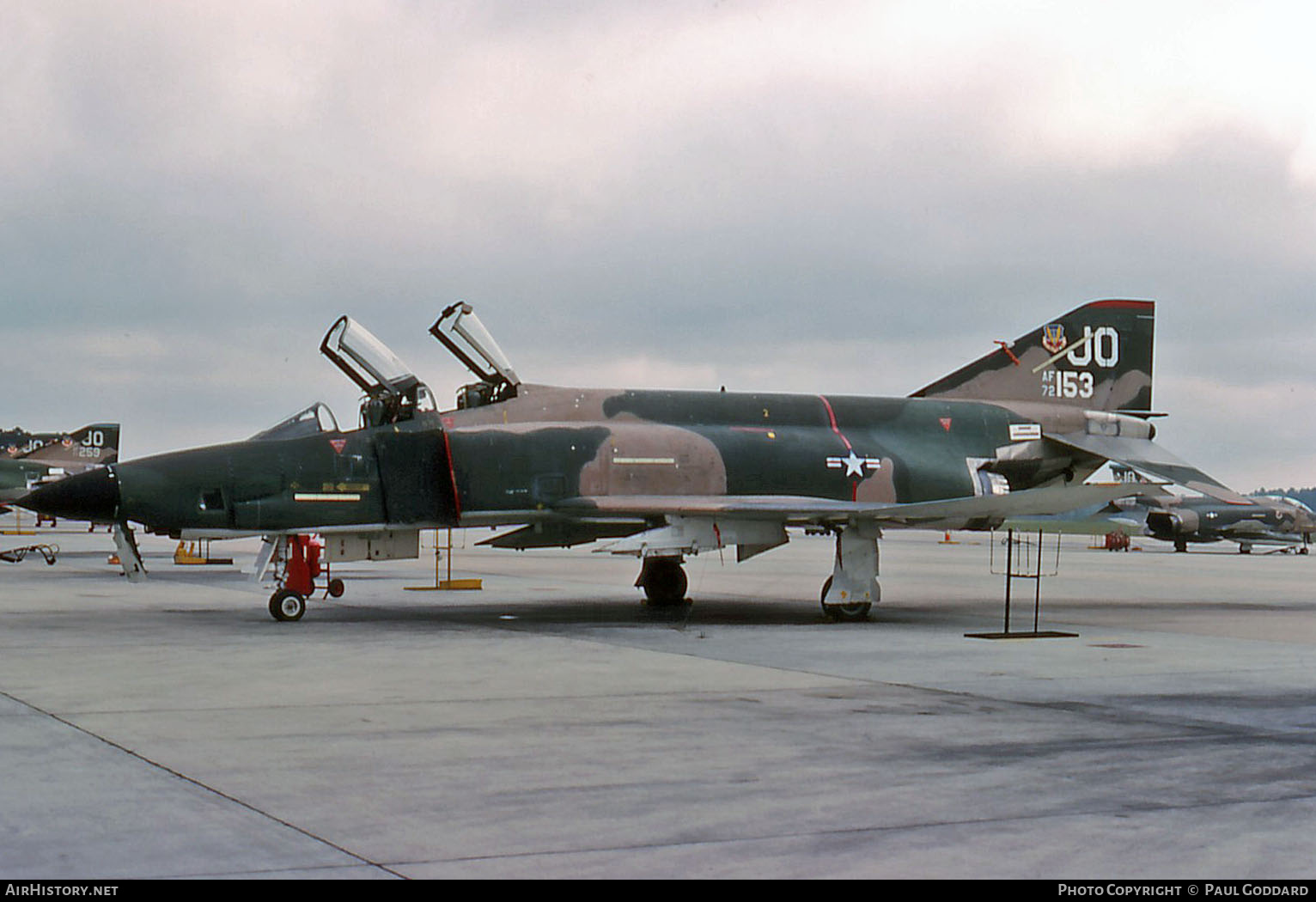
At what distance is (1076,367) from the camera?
19.8 metres

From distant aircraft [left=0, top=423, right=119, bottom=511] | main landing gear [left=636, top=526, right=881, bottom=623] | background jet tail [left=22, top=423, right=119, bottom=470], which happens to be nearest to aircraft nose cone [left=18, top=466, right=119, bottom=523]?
main landing gear [left=636, top=526, right=881, bottom=623]

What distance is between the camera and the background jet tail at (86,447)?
46.8 meters

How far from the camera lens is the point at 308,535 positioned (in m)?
15.4

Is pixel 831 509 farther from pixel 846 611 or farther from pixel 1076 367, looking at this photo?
pixel 1076 367

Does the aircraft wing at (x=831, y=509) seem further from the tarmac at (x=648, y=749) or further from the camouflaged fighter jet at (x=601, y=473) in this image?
the tarmac at (x=648, y=749)

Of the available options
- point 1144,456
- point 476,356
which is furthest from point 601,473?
point 1144,456

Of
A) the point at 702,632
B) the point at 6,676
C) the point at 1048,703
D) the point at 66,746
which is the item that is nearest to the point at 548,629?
the point at 702,632

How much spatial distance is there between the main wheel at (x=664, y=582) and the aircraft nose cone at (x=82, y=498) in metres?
7.12

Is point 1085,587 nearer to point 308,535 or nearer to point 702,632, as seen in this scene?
point 702,632

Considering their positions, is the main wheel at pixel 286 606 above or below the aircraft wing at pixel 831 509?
below

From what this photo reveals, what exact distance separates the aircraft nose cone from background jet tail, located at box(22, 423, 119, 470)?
1350 inches

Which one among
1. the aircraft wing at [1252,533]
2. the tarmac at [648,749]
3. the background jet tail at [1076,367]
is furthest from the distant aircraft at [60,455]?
the aircraft wing at [1252,533]
